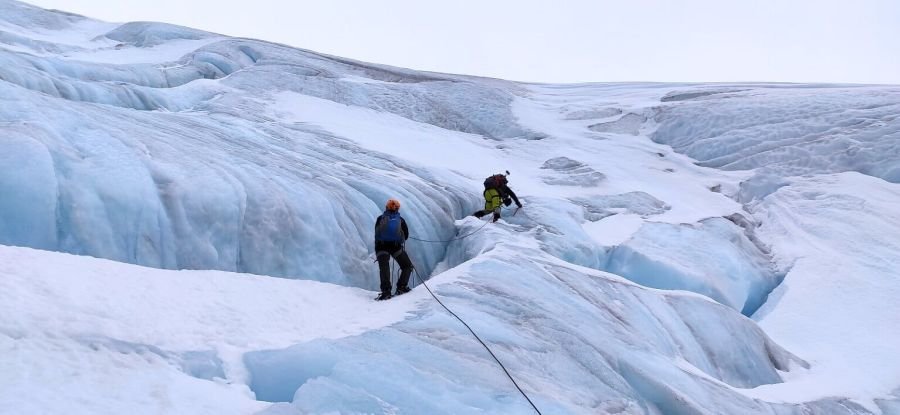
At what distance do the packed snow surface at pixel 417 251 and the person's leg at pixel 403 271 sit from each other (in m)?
0.41

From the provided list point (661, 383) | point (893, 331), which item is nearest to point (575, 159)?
point (893, 331)

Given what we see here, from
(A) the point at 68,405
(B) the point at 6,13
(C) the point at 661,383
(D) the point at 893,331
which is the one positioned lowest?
(D) the point at 893,331

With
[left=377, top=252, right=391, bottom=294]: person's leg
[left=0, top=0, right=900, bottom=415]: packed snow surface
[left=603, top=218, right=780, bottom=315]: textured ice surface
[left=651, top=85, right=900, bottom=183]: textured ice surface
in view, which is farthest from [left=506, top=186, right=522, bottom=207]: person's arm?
[left=651, top=85, right=900, bottom=183]: textured ice surface

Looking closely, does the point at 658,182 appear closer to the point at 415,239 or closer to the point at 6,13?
the point at 415,239

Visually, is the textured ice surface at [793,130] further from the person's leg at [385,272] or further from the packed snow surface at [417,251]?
the person's leg at [385,272]

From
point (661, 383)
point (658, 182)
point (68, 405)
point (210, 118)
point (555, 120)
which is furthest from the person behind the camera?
point (555, 120)

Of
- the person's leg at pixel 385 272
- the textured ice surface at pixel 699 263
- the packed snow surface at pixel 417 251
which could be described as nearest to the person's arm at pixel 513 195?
the packed snow surface at pixel 417 251

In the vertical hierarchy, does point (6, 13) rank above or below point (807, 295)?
above

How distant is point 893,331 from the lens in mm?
12141

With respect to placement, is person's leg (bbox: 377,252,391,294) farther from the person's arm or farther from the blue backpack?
the person's arm

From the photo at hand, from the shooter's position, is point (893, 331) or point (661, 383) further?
point (893, 331)

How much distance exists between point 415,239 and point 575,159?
29.3 feet

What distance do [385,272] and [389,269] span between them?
0.13m

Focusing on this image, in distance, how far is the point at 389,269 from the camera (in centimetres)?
916
